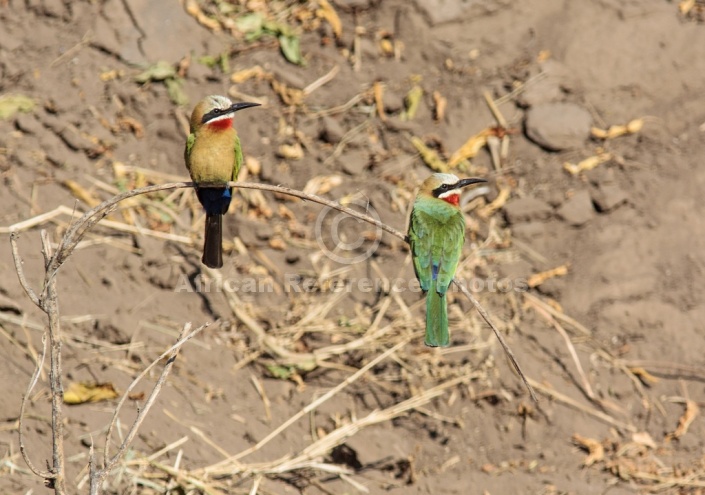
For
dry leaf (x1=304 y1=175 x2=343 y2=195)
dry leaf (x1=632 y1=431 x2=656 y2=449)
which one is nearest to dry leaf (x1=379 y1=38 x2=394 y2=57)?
dry leaf (x1=304 y1=175 x2=343 y2=195)

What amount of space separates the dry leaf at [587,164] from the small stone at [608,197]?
174 millimetres

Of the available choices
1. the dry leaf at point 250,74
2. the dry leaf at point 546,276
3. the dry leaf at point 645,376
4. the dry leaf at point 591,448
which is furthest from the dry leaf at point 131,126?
the dry leaf at point 645,376

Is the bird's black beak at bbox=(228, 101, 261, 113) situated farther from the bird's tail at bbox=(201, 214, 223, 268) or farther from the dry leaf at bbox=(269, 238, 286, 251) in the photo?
the dry leaf at bbox=(269, 238, 286, 251)

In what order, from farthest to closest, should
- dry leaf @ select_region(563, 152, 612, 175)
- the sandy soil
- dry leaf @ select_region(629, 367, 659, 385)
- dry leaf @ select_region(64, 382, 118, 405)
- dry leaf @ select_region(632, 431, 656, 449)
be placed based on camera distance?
dry leaf @ select_region(563, 152, 612, 175) → dry leaf @ select_region(629, 367, 659, 385) → dry leaf @ select_region(632, 431, 656, 449) → the sandy soil → dry leaf @ select_region(64, 382, 118, 405)

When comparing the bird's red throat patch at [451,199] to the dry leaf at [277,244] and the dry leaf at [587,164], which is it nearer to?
the dry leaf at [277,244]

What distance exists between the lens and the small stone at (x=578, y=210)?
234 inches

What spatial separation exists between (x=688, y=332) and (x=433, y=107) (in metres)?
2.31

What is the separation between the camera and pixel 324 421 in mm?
5156

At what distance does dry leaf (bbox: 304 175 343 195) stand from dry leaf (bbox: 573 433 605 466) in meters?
2.27

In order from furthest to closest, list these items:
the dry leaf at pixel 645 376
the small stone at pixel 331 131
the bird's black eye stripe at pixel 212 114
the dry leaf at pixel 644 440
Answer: the small stone at pixel 331 131
the dry leaf at pixel 645 376
the dry leaf at pixel 644 440
the bird's black eye stripe at pixel 212 114

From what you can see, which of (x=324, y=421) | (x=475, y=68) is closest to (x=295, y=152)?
(x=475, y=68)

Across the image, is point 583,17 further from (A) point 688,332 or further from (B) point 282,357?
(B) point 282,357

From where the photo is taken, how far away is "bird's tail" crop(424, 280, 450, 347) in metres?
3.92

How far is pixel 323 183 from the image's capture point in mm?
6078
